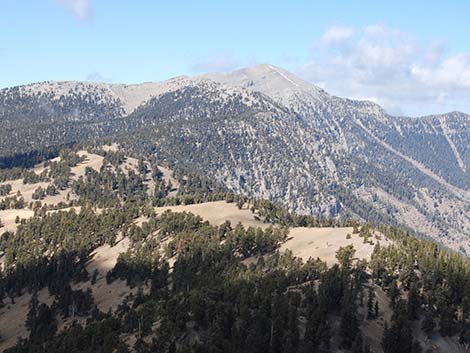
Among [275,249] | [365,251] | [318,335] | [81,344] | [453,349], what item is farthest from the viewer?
[275,249]

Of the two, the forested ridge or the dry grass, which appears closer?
the forested ridge

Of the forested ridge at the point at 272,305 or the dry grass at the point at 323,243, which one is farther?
the dry grass at the point at 323,243

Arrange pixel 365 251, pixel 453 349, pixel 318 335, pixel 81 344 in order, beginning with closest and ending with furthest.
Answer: pixel 318 335 → pixel 453 349 → pixel 81 344 → pixel 365 251

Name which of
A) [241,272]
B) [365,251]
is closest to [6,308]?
[241,272]

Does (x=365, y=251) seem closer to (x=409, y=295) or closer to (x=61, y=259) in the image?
(x=409, y=295)

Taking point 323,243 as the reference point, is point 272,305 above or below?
above

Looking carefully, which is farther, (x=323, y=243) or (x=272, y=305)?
(x=323, y=243)

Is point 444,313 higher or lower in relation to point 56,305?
higher

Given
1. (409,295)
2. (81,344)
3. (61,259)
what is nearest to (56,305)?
(61,259)

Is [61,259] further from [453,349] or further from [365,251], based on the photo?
[453,349]

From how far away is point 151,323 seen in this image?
104 meters

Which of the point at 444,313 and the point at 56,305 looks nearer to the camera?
the point at 444,313

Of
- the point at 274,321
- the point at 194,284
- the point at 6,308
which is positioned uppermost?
the point at 274,321

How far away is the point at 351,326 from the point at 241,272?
53224 mm
